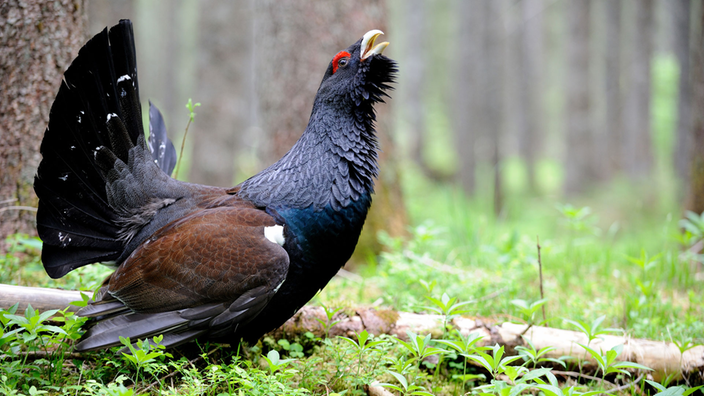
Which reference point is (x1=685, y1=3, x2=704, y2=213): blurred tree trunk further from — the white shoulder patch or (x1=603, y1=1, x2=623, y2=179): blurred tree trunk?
(x1=603, y1=1, x2=623, y2=179): blurred tree trunk

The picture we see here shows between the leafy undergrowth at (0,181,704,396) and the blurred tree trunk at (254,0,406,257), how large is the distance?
0.51 meters

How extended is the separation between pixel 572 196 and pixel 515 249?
39.0 feet

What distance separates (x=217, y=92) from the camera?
33.4ft

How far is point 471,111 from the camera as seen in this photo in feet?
42.0

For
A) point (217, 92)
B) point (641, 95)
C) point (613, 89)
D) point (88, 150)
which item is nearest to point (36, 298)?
point (88, 150)

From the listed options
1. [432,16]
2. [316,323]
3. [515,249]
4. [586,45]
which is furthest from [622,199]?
[432,16]

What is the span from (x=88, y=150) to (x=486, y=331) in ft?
8.43

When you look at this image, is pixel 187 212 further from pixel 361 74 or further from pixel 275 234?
pixel 361 74

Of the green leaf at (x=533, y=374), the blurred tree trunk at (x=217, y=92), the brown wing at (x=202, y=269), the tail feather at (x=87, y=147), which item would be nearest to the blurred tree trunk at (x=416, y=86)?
the blurred tree trunk at (x=217, y=92)

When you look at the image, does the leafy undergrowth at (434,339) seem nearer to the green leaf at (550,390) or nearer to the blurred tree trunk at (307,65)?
the green leaf at (550,390)

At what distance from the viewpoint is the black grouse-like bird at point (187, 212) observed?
251 centimetres

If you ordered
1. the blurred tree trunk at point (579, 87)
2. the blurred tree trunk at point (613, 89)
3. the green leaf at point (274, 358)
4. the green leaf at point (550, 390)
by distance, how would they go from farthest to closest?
1. the blurred tree trunk at point (613, 89)
2. the blurred tree trunk at point (579, 87)
3. the green leaf at point (274, 358)
4. the green leaf at point (550, 390)

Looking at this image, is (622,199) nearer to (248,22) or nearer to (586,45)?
(586,45)

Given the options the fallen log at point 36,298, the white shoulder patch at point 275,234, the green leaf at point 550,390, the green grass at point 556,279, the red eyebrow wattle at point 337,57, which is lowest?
the green grass at point 556,279
